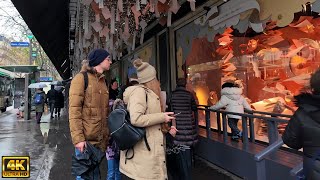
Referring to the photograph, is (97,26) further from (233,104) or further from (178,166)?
(178,166)

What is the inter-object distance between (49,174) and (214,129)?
3440mm

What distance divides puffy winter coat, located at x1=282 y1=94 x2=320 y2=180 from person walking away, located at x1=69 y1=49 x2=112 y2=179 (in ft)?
6.12

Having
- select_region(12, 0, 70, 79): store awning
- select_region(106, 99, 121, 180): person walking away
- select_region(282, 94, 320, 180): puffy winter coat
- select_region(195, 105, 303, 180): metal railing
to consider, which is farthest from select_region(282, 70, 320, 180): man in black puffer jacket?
select_region(12, 0, 70, 79): store awning

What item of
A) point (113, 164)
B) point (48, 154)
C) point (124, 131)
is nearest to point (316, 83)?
point (124, 131)

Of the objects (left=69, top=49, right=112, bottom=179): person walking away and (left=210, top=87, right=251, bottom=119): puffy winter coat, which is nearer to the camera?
(left=69, top=49, right=112, bottom=179): person walking away

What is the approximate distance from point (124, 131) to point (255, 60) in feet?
19.7

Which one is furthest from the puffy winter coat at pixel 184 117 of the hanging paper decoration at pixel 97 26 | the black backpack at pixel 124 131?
the black backpack at pixel 124 131

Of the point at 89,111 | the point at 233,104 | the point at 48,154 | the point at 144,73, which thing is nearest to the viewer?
the point at 144,73

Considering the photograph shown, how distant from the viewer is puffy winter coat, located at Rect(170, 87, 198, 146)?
5.65 metres

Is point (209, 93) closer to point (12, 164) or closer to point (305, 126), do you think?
point (12, 164)

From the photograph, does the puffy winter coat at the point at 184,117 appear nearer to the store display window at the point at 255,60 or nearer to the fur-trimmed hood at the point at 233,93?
the fur-trimmed hood at the point at 233,93

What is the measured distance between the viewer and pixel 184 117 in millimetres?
5773

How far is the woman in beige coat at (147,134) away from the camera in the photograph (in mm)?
3145

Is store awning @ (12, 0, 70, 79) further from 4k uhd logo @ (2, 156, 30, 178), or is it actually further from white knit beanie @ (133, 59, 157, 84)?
white knit beanie @ (133, 59, 157, 84)
